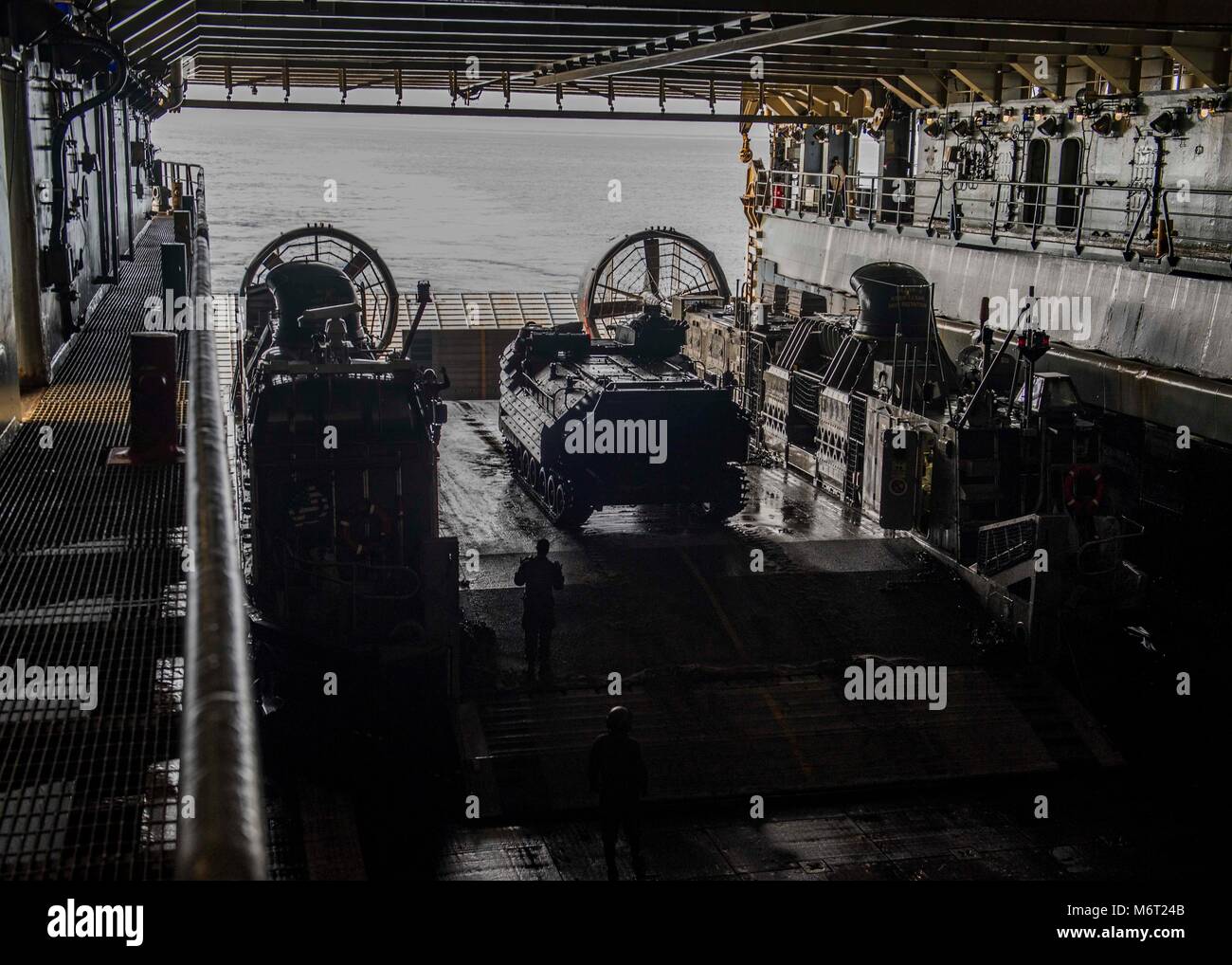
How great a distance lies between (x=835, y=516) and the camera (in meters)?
17.6

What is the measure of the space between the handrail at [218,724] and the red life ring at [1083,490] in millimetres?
12323

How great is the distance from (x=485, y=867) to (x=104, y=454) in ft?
16.3

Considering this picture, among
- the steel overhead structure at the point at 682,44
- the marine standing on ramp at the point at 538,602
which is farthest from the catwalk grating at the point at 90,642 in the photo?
the marine standing on ramp at the point at 538,602

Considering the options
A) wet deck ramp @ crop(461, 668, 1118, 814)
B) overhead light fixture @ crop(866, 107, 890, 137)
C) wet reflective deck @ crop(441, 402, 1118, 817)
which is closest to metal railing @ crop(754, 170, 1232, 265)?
overhead light fixture @ crop(866, 107, 890, 137)

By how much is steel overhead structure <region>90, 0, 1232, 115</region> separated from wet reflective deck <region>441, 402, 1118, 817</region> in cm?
604

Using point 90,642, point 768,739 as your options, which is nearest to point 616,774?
point 768,739

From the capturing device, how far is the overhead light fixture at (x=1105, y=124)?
68.0ft

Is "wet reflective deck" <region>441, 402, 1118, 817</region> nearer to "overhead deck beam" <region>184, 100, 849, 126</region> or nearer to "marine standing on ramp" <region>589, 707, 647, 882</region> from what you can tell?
"marine standing on ramp" <region>589, 707, 647, 882</region>

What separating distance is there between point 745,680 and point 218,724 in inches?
424

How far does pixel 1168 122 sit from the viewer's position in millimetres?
19250

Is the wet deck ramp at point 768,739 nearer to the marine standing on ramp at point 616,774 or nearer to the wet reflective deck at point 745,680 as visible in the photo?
the wet reflective deck at point 745,680

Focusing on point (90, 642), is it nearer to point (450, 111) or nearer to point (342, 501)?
point (342, 501)
